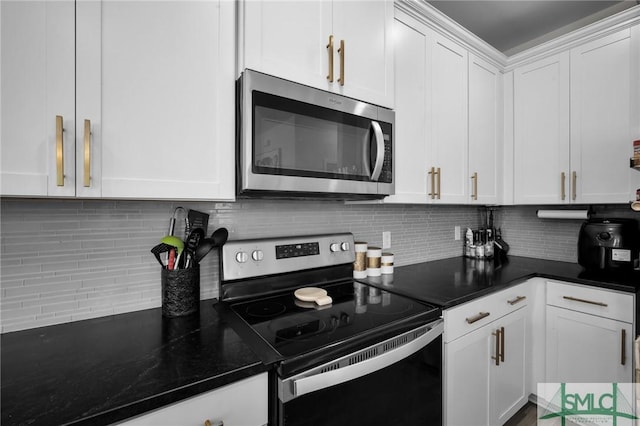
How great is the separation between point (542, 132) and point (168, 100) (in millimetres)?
2339

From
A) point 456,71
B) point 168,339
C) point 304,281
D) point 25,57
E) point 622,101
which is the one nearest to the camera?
point 25,57

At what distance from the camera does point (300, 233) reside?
158 cm

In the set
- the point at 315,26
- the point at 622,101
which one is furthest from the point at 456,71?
the point at 315,26

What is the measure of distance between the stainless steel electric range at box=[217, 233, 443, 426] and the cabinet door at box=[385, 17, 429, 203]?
500 millimetres

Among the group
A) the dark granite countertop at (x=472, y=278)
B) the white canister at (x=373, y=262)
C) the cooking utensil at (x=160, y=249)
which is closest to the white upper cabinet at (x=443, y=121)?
the white canister at (x=373, y=262)

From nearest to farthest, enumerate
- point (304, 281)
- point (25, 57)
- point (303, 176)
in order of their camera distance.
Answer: point (25, 57)
point (303, 176)
point (304, 281)

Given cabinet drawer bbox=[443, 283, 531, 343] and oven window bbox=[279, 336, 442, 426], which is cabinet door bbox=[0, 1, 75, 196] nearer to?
oven window bbox=[279, 336, 442, 426]

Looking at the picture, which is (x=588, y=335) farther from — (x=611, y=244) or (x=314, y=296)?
(x=314, y=296)

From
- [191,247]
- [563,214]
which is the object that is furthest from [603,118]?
[191,247]

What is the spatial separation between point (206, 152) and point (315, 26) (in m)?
0.71

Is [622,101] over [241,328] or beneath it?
over

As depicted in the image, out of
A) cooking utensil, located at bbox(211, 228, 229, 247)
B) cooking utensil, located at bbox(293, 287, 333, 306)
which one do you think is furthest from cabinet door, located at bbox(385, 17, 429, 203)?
cooking utensil, located at bbox(211, 228, 229, 247)

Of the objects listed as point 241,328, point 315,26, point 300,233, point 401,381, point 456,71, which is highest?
point 456,71

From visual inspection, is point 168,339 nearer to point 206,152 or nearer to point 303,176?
point 206,152
